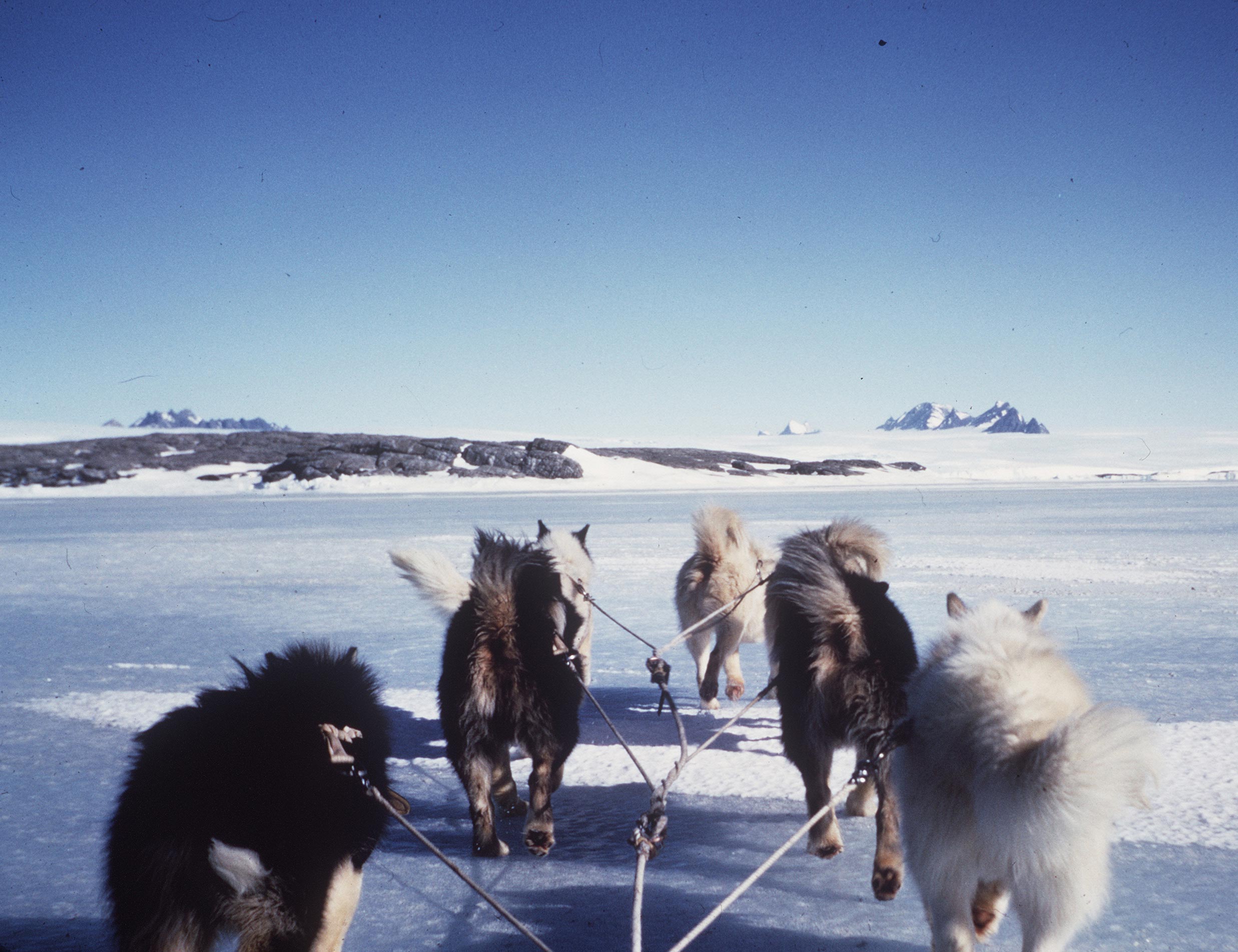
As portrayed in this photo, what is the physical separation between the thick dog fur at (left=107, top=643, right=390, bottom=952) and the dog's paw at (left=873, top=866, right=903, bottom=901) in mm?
1603

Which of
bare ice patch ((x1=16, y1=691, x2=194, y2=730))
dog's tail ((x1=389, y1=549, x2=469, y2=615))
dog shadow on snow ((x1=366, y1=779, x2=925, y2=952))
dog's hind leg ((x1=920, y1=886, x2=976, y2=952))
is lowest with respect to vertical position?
bare ice patch ((x1=16, y1=691, x2=194, y2=730))

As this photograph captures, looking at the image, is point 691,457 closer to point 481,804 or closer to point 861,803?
point 861,803

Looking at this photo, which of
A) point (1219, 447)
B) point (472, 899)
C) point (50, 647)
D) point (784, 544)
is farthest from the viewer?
point (1219, 447)

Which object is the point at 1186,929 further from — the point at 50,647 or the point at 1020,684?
the point at 50,647

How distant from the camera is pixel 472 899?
291 centimetres

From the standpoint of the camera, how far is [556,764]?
3244mm

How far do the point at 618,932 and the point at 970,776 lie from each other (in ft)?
4.15

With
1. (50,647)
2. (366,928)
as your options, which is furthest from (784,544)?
(50,647)

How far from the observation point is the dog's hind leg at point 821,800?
9.86ft

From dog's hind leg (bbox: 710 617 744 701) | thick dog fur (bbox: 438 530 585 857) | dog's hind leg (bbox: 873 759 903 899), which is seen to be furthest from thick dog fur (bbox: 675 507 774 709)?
dog's hind leg (bbox: 873 759 903 899)

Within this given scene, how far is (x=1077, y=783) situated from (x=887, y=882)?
1.17 meters

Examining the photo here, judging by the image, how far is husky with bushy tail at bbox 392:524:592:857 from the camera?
3.14m

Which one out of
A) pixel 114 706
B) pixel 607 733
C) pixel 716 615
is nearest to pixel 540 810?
pixel 607 733

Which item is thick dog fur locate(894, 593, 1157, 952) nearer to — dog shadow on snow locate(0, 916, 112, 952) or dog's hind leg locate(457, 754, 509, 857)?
dog's hind leg locate(457, 754, 509, 857)
